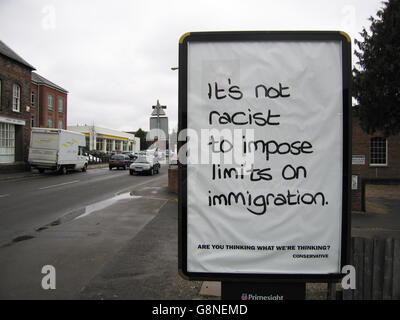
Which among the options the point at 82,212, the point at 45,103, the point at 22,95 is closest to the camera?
the point at 82,212

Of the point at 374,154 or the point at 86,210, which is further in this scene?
the point at 374,154

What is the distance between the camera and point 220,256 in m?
2.03

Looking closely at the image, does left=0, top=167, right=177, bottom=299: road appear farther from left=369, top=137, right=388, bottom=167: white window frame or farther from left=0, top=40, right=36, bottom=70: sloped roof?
left=0, top=40, right=36, bottom=70: sloped roof

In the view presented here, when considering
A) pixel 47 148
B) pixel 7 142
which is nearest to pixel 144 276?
pixel 47 148

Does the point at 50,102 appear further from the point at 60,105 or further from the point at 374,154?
the point at 374,154

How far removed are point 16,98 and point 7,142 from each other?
405 centimetres

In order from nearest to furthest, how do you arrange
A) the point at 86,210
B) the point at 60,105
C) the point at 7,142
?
the point at 86,210
the point at 7,142
the point at 60,105

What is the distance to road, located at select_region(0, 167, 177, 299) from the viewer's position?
3738mm

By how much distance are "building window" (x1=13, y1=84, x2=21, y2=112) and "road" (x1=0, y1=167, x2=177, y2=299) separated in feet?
55.3

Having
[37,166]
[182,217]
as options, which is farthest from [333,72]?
[37,166]

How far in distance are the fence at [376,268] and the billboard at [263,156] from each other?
0.95 m

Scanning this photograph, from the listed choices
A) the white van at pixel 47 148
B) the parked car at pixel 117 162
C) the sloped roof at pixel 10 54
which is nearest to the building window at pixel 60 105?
the sloped roof at pixel 10 54

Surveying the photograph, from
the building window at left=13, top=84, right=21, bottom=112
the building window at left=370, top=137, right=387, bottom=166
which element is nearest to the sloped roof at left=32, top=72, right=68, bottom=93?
the building window at left=13, top=84, right=21, bottom=112

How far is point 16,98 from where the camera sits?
24.6 m
